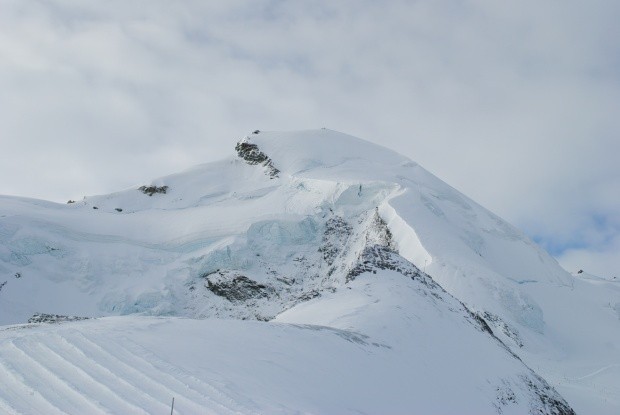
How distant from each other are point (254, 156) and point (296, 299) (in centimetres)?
3761

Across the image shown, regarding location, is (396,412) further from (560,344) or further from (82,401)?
(560,344)

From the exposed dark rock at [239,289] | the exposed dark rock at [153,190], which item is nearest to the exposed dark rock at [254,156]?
the exposed dark rock at [153,190]

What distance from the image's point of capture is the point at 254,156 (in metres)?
59.5

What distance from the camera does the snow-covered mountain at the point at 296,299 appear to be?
345 inches

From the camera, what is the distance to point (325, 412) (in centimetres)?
843

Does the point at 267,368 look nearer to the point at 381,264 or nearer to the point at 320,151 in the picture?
the point at 381,264

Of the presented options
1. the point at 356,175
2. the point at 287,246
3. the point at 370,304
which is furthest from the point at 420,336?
the point at 356,175

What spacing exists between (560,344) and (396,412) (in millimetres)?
29297

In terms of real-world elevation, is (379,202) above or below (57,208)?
Result: above

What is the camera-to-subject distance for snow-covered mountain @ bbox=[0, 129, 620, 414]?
8.76 meters

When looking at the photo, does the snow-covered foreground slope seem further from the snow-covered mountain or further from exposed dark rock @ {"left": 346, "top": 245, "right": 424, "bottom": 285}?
exposed dark rock @ {"left": 346, "top": 245, "right": 424, "bottom": 285}

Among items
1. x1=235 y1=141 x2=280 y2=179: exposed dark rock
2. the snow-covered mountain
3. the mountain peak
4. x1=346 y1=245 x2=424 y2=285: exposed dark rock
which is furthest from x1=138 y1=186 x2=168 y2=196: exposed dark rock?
x1=346 y1=245 x2=424 y2=285: exposed dark rock

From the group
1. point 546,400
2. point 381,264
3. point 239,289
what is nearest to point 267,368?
point 546,400

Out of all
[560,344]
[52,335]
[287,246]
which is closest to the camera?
[52,335]
